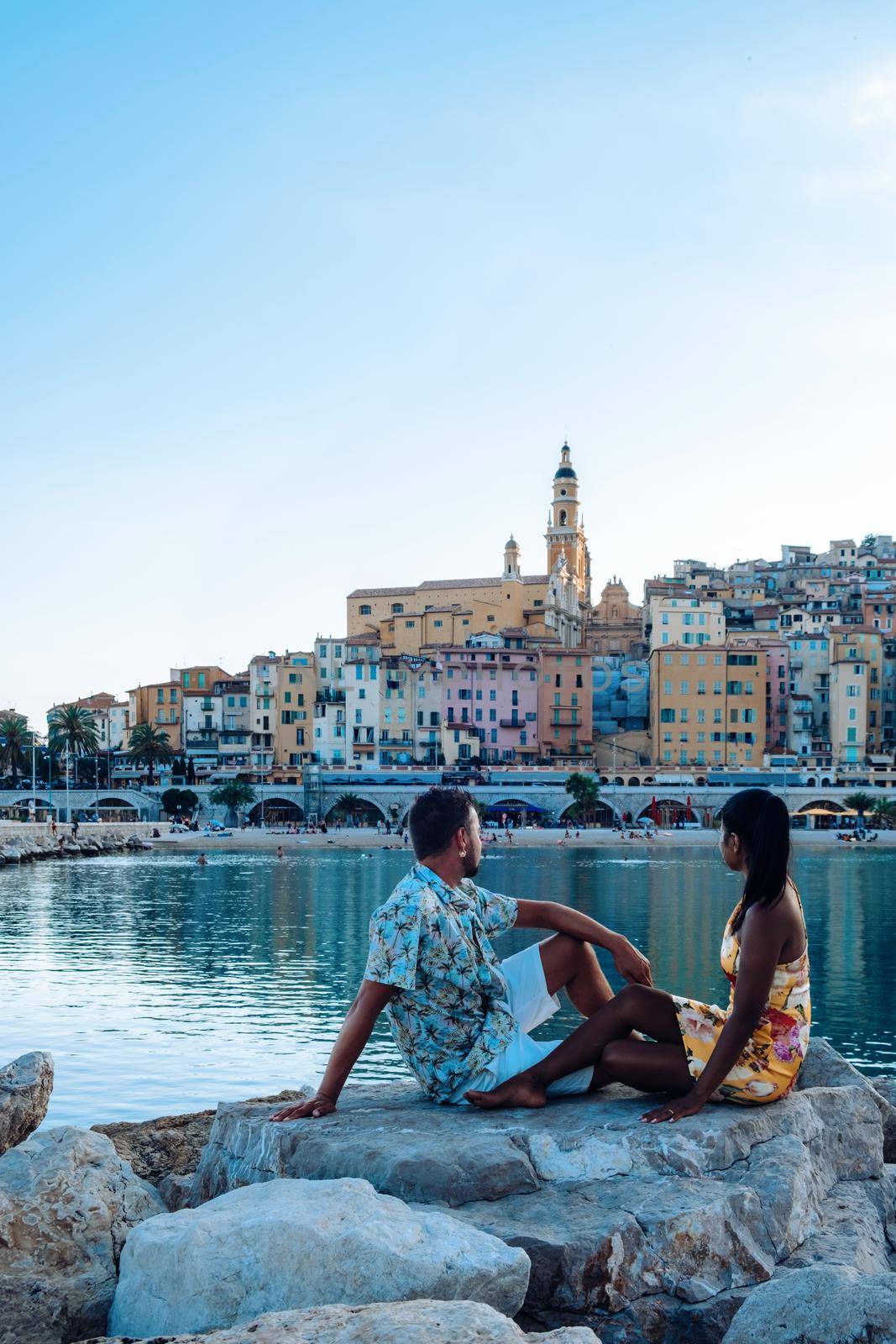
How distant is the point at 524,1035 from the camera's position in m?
5.95

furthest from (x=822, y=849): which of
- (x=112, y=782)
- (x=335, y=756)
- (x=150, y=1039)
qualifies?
(x=150, y=1039)

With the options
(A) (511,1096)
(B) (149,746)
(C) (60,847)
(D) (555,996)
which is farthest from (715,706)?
(A) (511,1096)

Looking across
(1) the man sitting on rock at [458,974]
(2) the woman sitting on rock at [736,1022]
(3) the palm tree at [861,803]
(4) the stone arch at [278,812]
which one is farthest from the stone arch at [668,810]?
(2) the woman sitting on rock at [736,1022]

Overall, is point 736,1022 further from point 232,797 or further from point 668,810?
point 232,797

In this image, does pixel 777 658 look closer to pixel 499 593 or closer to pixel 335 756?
pixel 499 593

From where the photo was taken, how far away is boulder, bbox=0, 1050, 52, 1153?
6.97m

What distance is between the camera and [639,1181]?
503cm

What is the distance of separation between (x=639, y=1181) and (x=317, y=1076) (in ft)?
33.6

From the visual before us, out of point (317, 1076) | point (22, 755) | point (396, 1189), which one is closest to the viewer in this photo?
point (396, 1189)

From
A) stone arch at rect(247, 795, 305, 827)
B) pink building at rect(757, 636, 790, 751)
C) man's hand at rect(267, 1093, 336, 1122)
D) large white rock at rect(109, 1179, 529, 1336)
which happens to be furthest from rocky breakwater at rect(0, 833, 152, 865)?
large white rock at rect(109, 1179, 529, 1336)

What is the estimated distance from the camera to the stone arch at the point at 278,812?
307 ft

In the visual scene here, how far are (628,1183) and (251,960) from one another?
907 inches

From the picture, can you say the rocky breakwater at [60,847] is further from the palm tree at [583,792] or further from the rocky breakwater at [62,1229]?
the rocky breakwater at [62,1229]

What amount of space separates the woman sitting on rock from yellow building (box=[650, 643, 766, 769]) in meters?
92.8
